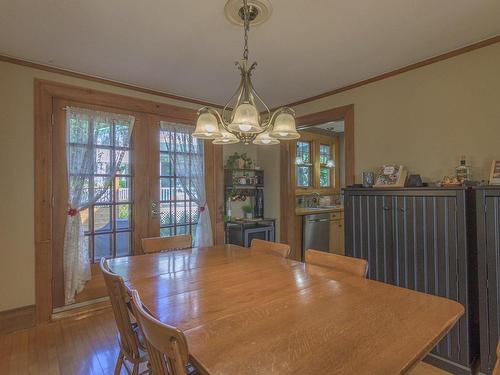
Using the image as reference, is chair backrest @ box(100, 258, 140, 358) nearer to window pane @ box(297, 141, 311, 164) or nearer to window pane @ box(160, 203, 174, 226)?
window pane @ box(160, 203, 174, 226)

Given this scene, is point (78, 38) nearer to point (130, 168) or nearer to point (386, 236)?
point (130, 168)

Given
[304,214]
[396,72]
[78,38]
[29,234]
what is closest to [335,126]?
[304,214]

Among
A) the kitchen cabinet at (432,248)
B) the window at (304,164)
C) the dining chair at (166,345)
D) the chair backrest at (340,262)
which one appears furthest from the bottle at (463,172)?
the window at (304,164)

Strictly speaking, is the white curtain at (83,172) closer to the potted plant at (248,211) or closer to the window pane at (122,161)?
the window pane at (122,161)

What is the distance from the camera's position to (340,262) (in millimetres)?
1745

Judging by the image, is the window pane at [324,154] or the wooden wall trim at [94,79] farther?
the window pane at [324,154]

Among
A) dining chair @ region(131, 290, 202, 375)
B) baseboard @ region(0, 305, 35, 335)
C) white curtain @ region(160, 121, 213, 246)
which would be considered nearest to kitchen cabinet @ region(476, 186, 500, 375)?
dining chair @ region(131, 290, 202, 375)

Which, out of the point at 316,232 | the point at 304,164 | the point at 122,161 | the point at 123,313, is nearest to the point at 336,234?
the point at 316,232

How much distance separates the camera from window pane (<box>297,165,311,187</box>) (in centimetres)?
520

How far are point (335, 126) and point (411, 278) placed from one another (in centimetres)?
379

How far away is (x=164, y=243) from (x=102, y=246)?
988 mm

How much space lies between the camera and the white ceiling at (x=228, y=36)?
1785 millimetres

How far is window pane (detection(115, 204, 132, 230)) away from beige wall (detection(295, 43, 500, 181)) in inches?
99.7

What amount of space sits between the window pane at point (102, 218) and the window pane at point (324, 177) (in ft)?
12.4
